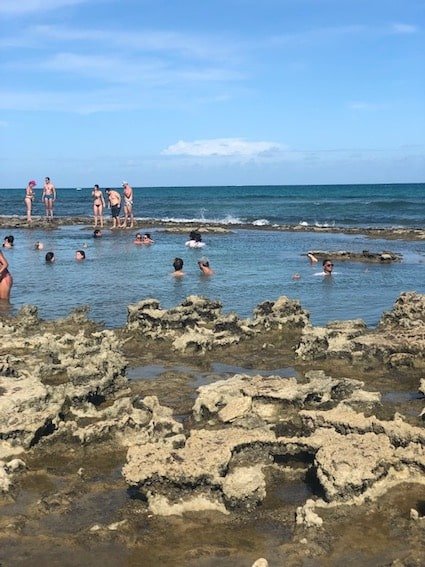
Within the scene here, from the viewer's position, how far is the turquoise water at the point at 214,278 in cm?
1310

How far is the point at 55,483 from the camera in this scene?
536 centimetres

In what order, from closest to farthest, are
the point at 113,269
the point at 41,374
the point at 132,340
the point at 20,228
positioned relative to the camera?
the point at 41,374, the point at 132,340, the point at 113,269, the point at 20,228

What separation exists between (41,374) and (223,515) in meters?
3.99

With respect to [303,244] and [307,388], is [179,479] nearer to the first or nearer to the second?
[307,388]

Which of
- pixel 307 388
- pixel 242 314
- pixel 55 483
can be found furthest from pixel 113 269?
pixel 55 483

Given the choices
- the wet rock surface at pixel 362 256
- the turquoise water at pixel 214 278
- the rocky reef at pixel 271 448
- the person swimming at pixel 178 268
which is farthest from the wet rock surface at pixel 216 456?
the wet rock surface at pixel 362 256

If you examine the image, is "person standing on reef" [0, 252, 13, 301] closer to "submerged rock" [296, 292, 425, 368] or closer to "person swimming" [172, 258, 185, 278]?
"person swimming" [172, 258, 185, 278]

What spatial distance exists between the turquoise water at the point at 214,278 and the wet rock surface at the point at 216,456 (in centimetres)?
324

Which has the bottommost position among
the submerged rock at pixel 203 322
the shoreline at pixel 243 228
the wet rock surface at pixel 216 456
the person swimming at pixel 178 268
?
the wet rock surface at pixel 216 456

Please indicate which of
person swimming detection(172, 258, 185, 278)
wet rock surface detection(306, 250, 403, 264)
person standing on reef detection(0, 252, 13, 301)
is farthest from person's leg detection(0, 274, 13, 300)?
wet rock surface detection(306, 250, 403, 264)

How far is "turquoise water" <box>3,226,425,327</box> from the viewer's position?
516 inches

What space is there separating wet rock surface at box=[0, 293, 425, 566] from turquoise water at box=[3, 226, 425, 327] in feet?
10.6

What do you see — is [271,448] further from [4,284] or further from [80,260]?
[80,260]

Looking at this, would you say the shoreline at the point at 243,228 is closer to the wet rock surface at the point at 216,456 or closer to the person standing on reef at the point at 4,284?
the person standing on reef at the point at 4,284
